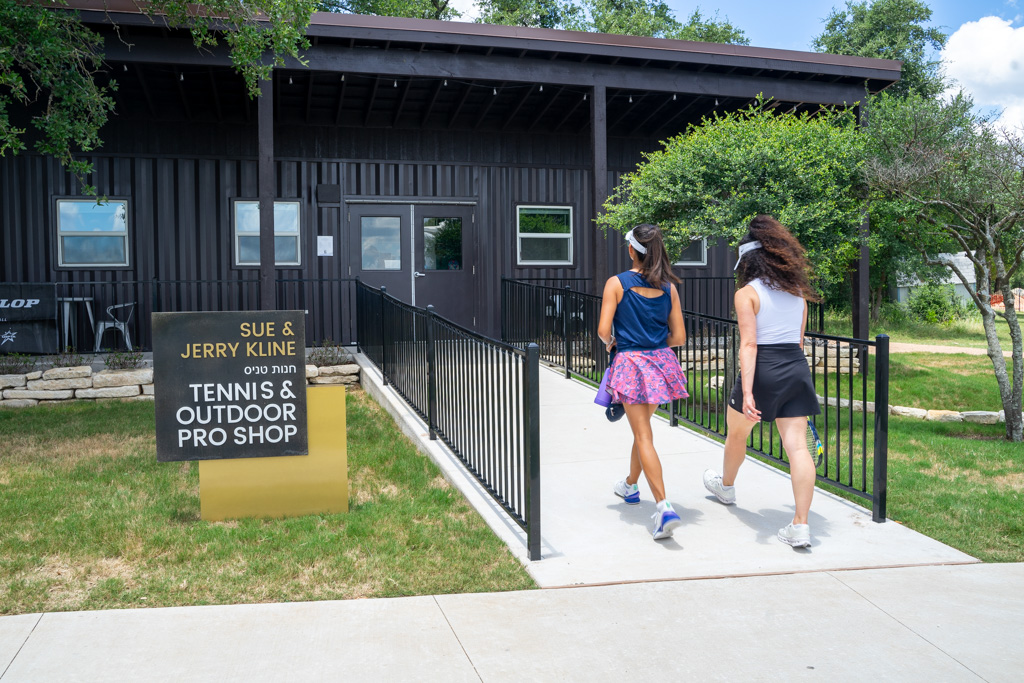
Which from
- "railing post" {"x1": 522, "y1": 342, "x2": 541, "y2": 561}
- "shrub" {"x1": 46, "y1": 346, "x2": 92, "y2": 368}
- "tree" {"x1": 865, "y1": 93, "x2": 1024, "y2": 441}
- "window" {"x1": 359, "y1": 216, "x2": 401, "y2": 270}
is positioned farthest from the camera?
"window" {"x1": 359, "y1": 216, "x2": 401, "y2": 270}

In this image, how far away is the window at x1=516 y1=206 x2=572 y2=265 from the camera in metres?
13.7

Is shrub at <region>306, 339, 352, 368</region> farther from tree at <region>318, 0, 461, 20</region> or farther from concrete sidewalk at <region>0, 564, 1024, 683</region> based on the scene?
tree at <region>318, 0, 461, 20</region>

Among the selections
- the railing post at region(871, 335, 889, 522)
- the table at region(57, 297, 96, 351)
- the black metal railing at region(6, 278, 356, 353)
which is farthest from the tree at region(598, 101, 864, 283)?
the table at region(57, 297, 96, 351)

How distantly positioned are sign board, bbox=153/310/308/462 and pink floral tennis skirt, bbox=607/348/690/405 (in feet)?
6.62

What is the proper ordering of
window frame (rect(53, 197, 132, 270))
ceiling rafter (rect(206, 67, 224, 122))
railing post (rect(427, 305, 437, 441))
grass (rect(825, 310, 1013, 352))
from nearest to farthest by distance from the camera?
1. railing post (rect(427, 305, 437, 441))
2. ceiling rafter (rect(206, 67, 224, 122))
3. window frame (rect(53, 197, 132, 270))
4. grass (rect(825, 310, 1013, 352))

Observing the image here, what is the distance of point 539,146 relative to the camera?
13.7 metres

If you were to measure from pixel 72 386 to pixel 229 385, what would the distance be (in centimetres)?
592

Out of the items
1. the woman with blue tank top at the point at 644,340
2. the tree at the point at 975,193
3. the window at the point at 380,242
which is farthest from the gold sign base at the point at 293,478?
the window at the point at 380,242

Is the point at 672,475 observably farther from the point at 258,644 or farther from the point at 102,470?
the point at 102,470

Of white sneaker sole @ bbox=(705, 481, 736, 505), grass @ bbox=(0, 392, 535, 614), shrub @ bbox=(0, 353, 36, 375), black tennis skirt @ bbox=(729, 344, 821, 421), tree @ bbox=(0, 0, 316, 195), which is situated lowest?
grass @ bbox=(0, 392, 535, 614)

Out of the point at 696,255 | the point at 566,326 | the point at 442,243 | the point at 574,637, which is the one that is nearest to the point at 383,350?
the point at 566,326

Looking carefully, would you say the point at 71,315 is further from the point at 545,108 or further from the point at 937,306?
the point at 937,306

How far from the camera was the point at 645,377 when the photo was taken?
4.75 metres

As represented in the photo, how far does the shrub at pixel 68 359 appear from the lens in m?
10.5
